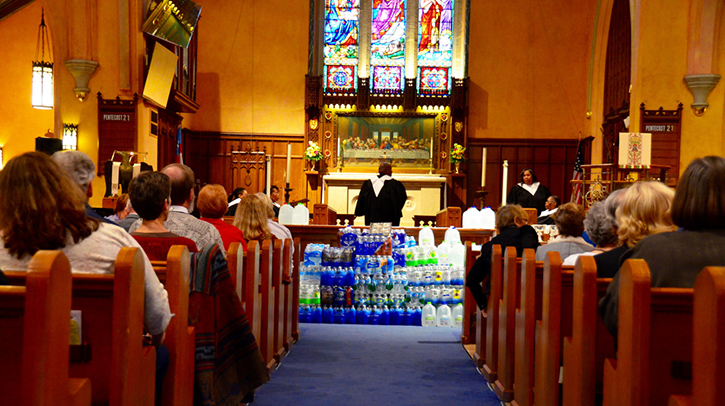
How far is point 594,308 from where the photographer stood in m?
2.31

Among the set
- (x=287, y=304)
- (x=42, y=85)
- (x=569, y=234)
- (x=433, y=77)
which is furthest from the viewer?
(x=433, y=77)

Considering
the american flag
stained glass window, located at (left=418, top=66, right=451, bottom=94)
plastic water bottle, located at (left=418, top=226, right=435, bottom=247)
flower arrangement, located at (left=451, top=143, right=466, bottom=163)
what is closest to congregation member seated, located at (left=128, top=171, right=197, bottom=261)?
plastic water bottle, located at (left=418, top=226, right=435, bottom=247)

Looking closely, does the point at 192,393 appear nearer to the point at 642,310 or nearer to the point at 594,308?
the point at 594,308

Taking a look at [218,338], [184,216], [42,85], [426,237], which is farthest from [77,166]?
[42,85]

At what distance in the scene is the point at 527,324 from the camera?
3250 millimetres

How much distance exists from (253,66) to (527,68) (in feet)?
19.2

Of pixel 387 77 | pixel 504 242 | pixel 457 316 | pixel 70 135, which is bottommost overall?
pixel 457 316

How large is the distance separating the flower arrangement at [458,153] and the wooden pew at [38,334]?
12075 millimetres

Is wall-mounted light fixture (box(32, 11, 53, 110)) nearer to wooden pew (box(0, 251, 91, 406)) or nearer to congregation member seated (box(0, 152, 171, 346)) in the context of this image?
congregation member seated (box(0, 152, 171, 346))

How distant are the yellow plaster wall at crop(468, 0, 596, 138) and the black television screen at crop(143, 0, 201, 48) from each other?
5.98 metres

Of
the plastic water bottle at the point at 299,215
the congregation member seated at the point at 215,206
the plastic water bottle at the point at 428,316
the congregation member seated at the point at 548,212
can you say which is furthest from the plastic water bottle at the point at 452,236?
the congregation member seated at the point at 215,206

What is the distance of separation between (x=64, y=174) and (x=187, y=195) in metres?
1.46

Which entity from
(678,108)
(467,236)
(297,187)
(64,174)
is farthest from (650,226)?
(297,187)

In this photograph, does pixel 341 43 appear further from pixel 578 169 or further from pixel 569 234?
pixel 569 234
